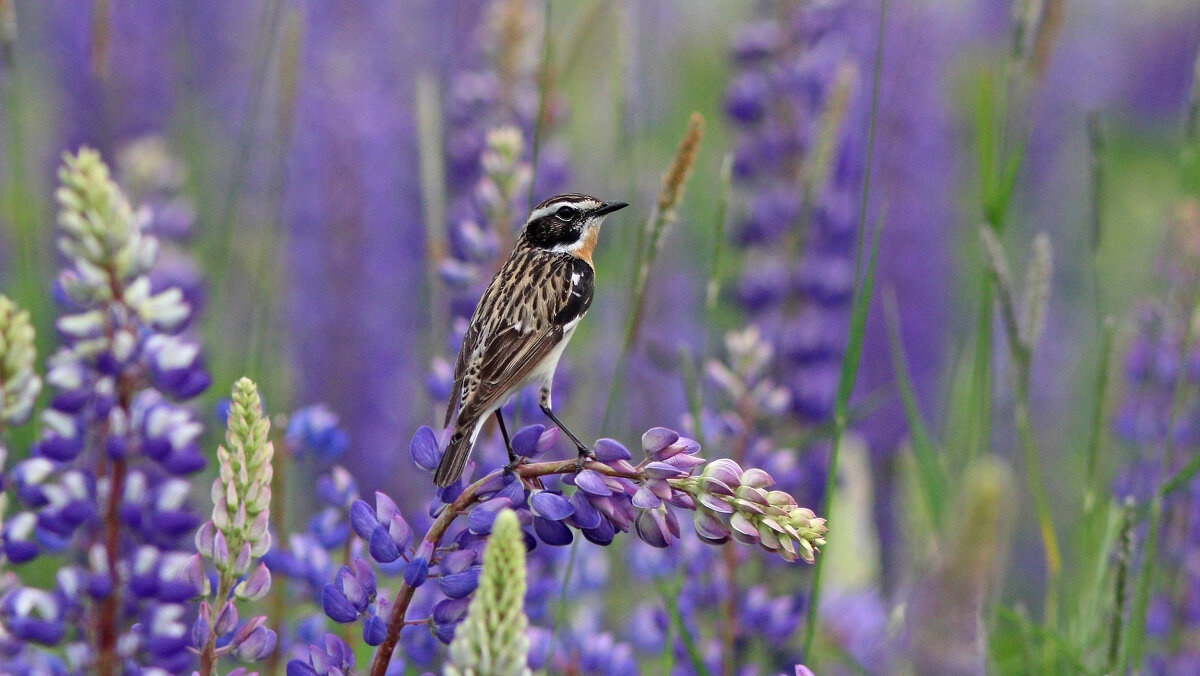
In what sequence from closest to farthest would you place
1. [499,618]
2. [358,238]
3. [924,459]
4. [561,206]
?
[499,618]
[561,206]
[924,459]
[358,238]

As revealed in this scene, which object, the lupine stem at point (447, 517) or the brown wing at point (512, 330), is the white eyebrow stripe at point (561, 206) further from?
the lupine stem at point (447, 517)

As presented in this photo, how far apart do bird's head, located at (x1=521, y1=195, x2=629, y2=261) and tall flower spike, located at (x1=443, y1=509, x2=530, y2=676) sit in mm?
561

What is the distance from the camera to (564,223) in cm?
135

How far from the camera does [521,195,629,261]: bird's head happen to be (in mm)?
1341

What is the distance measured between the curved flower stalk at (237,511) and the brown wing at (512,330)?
0.20m

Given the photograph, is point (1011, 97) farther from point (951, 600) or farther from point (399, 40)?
point (399, 40)

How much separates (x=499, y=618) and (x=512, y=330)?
1.39 ft

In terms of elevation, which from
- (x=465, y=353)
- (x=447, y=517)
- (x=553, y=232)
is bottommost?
(x=447, y=517)

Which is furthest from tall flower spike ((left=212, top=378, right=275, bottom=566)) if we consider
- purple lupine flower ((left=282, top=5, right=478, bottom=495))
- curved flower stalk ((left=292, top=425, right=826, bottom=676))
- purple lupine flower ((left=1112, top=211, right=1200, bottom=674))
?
purple lupine flower ((left=282, top=5, right=478, bottom=495))

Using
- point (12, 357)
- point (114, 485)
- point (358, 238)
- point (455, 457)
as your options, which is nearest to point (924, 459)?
point (455, 457)

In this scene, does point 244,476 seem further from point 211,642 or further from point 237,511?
point 211,642

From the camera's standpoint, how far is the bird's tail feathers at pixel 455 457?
1062 mm

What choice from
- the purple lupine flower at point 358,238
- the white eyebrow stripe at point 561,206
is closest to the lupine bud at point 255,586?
the white eyebrow stripe at point 561,206

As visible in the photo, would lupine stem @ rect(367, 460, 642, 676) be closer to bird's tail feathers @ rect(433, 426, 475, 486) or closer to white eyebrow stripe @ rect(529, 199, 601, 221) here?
bird's tail feathers @ rect(433, 426, 475, 486)
